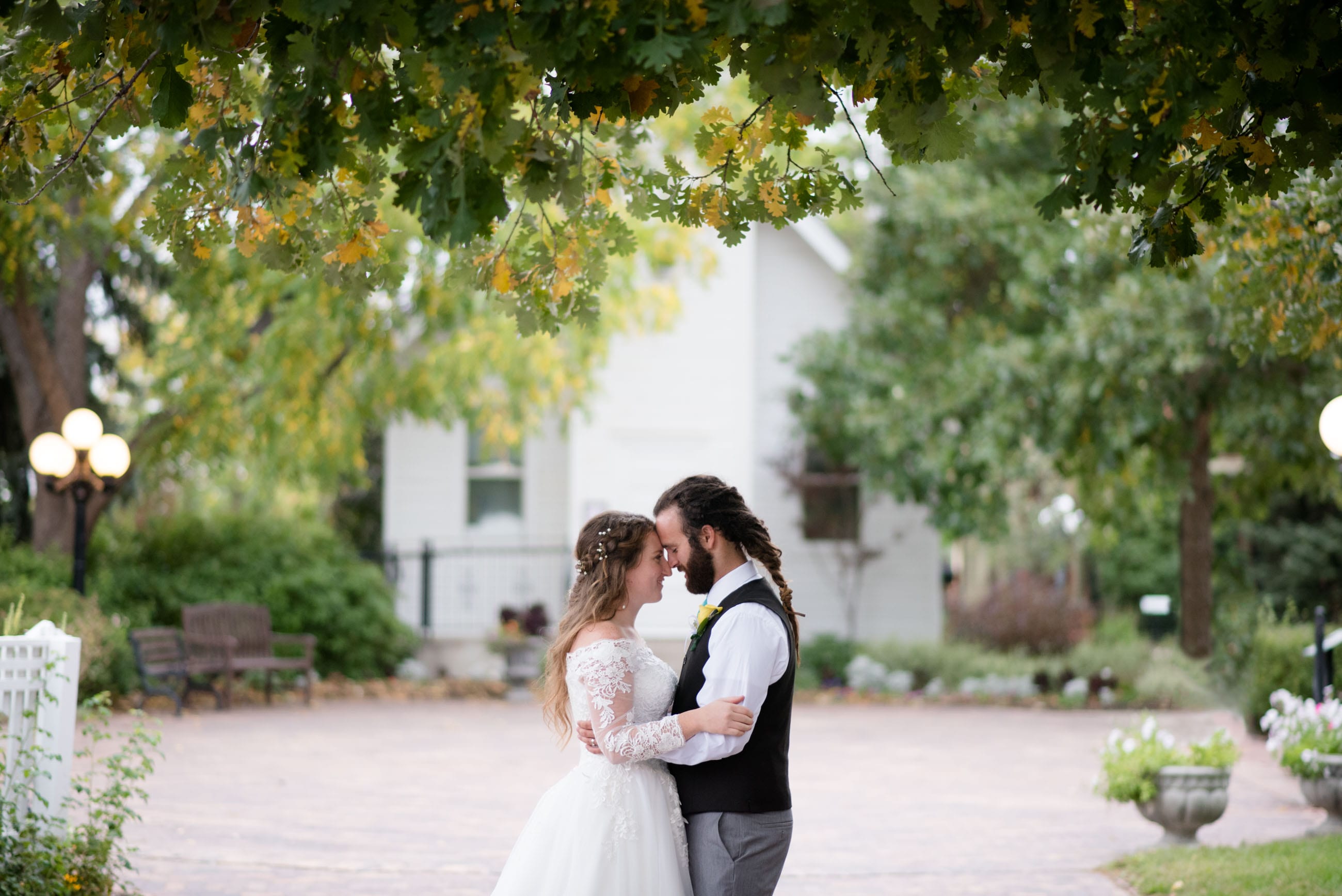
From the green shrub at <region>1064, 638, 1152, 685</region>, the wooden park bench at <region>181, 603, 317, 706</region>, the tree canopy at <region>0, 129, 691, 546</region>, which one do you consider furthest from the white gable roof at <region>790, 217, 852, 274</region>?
the wooden park bench at <region>181, 603, 317, 706</region>

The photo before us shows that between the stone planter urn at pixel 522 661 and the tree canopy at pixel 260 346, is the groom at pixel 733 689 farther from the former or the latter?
the stone planter urn at pixel 522 661

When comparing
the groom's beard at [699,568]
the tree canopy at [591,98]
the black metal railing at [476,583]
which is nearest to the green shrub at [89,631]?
the black metal railing at [476,583]

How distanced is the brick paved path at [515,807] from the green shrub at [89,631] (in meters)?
0.99

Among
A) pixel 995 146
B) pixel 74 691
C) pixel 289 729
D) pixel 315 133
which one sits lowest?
pixel 289 729

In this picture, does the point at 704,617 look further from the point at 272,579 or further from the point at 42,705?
the point at 272,579

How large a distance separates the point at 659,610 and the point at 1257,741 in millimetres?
8501

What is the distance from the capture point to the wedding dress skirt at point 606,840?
4.16 meters

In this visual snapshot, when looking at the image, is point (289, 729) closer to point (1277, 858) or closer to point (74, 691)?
point (74, 691)

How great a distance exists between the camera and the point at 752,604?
3.97 metres

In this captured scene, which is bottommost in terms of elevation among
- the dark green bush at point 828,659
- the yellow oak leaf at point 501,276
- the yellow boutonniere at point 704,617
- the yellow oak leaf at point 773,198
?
the dark green bush at point 828,659

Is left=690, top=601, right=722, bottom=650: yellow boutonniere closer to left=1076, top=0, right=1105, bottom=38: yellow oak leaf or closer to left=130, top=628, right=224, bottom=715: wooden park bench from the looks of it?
left=1076, top=0, right=1105, bottom=38: yellow oak leaf

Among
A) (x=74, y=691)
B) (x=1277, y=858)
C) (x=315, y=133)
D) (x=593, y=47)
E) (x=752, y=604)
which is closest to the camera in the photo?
(x=593, y=47)

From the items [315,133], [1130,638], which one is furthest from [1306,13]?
[1130,638]

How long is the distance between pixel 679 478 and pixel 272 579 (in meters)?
6.32
